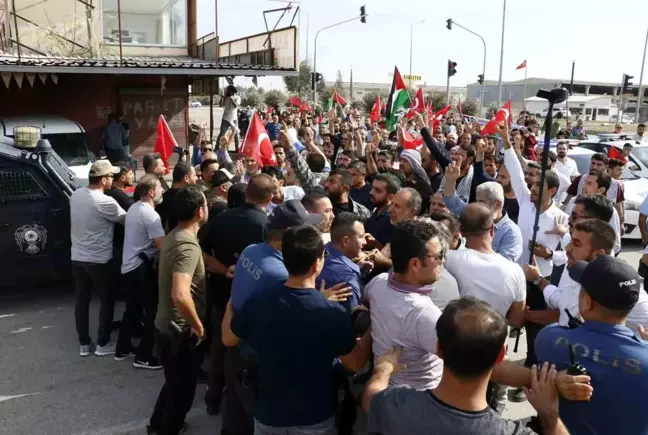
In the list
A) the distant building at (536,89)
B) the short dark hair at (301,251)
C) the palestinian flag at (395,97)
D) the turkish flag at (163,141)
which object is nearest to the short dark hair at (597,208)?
the short dark hair at (301,251)

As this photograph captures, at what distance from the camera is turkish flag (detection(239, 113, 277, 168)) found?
717 cm

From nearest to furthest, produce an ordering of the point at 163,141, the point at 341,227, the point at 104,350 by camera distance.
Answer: the point at 341,227 < the point at 104,350 < the point at 163,141

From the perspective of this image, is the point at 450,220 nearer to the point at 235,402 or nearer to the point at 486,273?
the point at 486,273

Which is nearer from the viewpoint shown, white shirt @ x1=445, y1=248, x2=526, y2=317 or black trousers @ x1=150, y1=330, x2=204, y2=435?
white shirt @ x1=445, y1=248, x2=526, y2=317

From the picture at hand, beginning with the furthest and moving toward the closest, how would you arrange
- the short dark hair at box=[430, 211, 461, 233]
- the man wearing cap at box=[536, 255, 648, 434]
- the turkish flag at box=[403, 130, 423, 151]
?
the turkish flag at box=[403, 130, 423, 151] < the short dark hair at box=[430, 211, 461, 233] < the man wearing cap at box=[536, 255, 648, 434]

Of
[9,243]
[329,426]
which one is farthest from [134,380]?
[329,426]

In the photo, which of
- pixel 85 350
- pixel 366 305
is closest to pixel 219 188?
pixel 85 350

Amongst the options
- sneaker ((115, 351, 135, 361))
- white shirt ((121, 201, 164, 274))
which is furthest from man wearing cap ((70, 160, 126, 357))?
white shirt ((121, 201, 164, 274))

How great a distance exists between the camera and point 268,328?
263 cm

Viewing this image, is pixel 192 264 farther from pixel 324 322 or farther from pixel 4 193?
pixel 4 193

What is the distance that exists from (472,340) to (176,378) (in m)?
2.62

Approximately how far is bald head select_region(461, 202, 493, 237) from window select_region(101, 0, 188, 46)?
47.4 feet

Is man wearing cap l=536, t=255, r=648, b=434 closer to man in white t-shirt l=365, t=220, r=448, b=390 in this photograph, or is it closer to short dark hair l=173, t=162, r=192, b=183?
man in white t-shirt l=365, t=220, r=448, b=390

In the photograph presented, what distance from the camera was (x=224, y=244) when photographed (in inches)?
170
